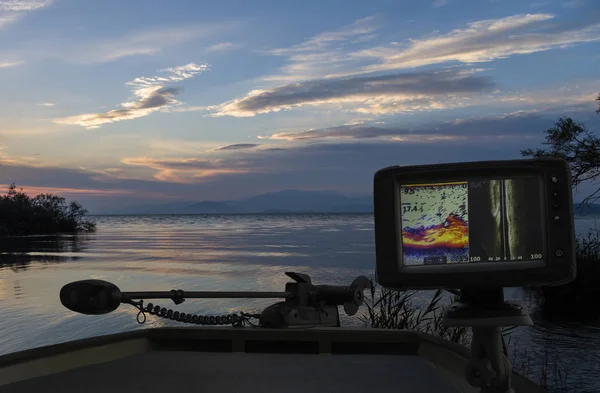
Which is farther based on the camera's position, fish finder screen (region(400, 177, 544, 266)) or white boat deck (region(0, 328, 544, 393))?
white boat deck (region(0, 328, 544, 393))

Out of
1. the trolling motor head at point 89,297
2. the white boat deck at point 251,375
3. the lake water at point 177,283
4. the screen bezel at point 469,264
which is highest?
the screen bezel at point 469,264

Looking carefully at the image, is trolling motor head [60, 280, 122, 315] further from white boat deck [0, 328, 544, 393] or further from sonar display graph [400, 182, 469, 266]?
sonar display graph [400, 182, 469, 266]

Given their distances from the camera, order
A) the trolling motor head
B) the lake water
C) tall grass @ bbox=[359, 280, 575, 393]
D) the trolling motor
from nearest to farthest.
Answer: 1. the trolling motor head
2. the trolling motor
3. tall grass @ bbox=[359, 280, 575, 393]
4. the lake water

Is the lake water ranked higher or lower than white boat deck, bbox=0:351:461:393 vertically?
lower

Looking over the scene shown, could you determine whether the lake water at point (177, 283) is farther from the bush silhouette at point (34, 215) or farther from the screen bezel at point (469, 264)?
the bush silhouette at point (34, 215)

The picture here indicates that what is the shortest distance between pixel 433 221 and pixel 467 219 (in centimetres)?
9

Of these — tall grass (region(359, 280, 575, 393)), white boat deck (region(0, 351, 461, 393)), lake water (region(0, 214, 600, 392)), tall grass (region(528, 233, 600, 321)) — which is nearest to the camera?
white boat deck (region(0, 351, 461, 393))

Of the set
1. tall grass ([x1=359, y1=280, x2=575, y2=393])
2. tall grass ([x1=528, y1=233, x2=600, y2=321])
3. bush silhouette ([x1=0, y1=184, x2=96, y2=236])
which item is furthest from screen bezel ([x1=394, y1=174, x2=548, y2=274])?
bush silhouette ([x1=0, y1=184, x2=96, y2=236])

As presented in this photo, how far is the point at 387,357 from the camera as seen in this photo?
342 cm

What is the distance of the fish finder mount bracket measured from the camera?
60.7 inches

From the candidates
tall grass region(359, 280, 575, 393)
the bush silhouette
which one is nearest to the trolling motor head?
tall grass region(359, 280, 575, 393)

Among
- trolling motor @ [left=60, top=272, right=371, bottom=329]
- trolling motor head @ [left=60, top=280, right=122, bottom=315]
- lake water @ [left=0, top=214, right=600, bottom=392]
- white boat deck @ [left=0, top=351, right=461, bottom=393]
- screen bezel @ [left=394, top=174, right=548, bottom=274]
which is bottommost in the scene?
lake water @ [left=0, top=214, right=600, bottom=392]

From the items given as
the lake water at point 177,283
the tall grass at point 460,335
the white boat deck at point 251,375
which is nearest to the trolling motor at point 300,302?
the white boat deck at point 251,375

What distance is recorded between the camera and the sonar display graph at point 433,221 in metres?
1.54
